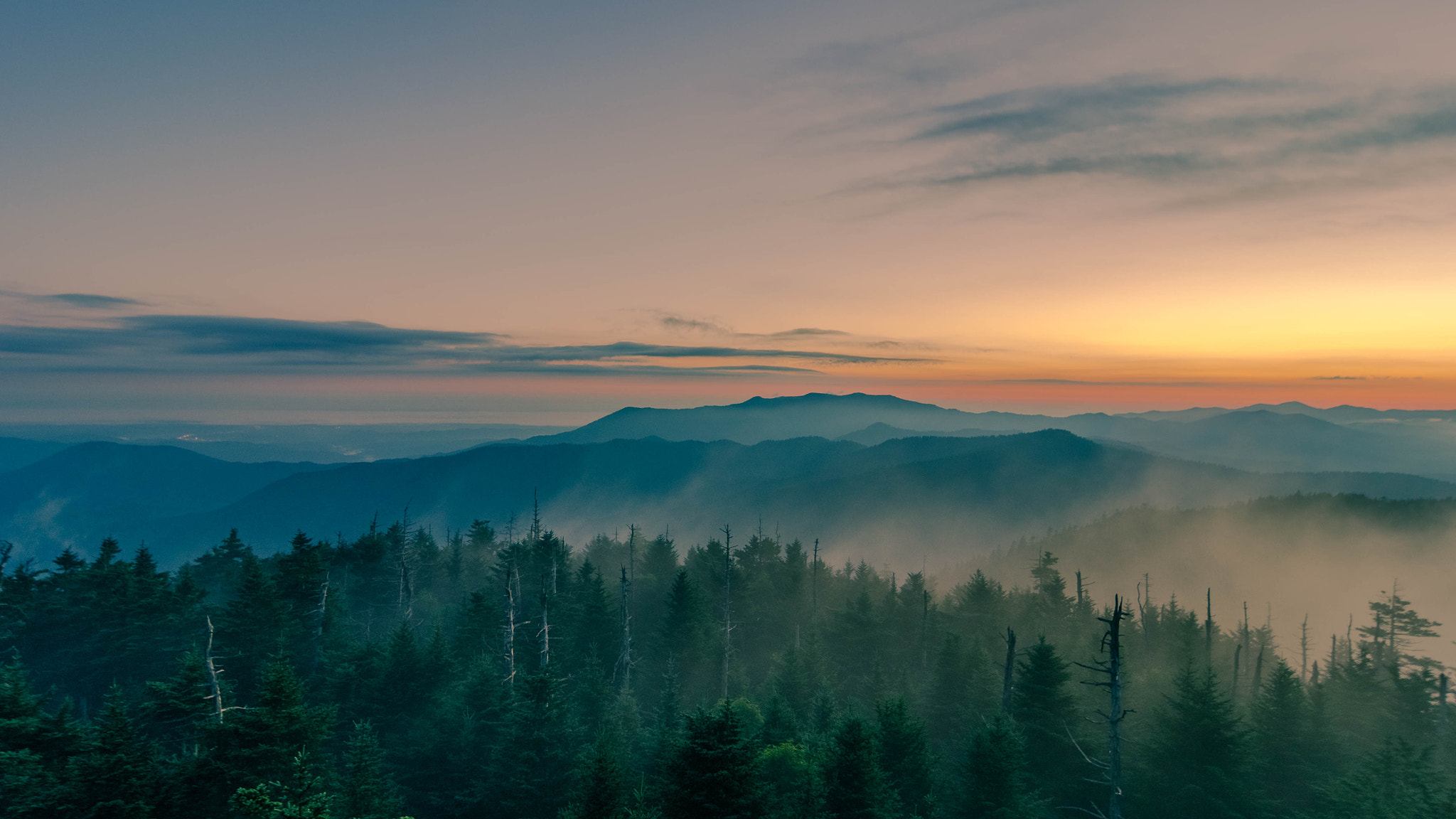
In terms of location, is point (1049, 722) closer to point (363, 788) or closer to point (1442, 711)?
point (1442, 711)

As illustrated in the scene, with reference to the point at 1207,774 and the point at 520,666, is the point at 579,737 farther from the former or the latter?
the point at 1207,774

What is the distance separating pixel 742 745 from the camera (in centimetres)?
2227

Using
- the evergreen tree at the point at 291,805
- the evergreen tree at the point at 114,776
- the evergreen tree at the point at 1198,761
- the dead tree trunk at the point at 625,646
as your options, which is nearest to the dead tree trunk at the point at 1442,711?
the evergreen tree at the point at 1198,761

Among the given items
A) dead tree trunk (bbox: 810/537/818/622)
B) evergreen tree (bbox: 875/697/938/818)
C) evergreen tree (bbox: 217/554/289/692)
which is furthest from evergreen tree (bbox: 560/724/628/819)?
dead tree trunk (bbox: 810/537/818/622)

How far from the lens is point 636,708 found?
4438cm

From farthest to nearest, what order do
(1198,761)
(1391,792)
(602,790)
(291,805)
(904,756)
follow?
(1198,761)
(904,756)
(1391,792)
(602,790)
(291,805)

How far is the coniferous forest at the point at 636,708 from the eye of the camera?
984 inches

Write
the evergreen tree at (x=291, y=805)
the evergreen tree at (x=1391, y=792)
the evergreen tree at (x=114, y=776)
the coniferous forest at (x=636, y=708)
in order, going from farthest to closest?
the evergreen tree at (x=1391, y=792), the coniferous forest at (x=636, y=708), the evergreen tree at (x=114, y=776), the evergreen tree at (x=291, y=805)

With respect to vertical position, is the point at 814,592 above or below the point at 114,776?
below

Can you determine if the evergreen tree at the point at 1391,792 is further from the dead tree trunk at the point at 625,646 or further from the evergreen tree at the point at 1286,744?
the dead tree trunk at the point at 625,646

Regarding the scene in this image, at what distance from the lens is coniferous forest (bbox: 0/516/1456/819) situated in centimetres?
2500

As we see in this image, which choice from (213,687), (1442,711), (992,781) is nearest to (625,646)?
(213,687)

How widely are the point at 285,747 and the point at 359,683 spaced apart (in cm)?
1644

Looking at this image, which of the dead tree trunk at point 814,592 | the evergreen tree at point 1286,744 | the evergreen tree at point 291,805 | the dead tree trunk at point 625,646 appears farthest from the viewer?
the dead tree trunk at point 814,592
